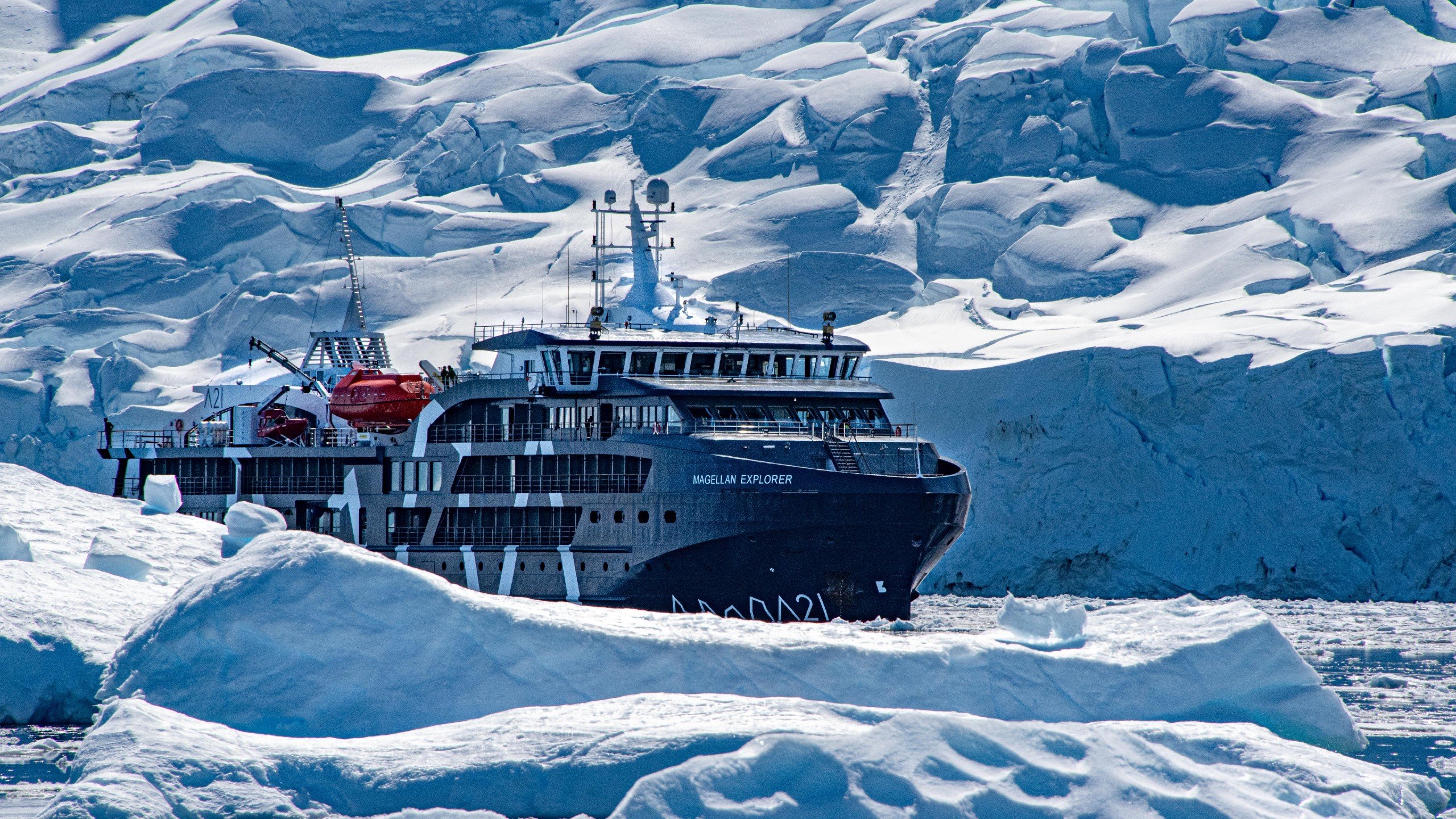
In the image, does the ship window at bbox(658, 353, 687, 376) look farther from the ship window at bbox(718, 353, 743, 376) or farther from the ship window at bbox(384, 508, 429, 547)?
the ship window at bbox(384, 508, 429, 547)

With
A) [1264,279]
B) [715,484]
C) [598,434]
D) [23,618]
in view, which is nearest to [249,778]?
[23,618]

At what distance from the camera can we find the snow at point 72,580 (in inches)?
855

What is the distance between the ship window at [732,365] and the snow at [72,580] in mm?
10541

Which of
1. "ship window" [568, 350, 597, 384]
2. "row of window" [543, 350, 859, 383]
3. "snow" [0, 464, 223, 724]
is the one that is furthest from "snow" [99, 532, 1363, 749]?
"row of window" [543, 350, 859, 383]

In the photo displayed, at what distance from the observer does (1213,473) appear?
4188 cm

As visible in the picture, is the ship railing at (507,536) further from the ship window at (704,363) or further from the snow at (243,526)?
the ship window at (704,363)

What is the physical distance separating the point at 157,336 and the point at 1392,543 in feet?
140

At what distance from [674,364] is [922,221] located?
27.2 metres

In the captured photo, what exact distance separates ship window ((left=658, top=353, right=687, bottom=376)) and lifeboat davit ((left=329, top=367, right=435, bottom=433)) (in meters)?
7.63

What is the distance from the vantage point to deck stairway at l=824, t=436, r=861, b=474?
102ft

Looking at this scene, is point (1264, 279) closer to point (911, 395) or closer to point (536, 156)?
point (911, 395)

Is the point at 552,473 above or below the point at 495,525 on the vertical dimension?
above

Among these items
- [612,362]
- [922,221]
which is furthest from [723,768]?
[922,221]

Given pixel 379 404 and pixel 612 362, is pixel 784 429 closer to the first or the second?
pixel 612 362
